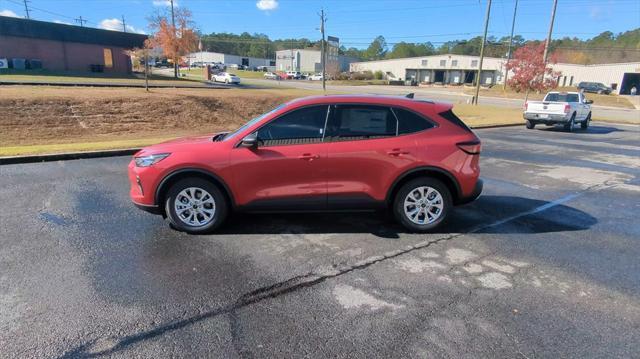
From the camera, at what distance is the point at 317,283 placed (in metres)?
3.73

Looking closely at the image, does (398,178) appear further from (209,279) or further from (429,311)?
(209,279)

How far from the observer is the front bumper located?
696 inches

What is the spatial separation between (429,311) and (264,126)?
2728mm

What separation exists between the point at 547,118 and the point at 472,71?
76882 millimetres

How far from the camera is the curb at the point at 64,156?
8605 mm

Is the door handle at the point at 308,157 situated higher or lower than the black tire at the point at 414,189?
higher

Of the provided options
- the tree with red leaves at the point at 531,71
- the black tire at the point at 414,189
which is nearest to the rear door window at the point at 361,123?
the black tire at the point at 414,189

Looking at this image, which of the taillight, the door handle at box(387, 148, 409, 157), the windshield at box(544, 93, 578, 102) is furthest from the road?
the door handle at box(387, 148, 409, 157)

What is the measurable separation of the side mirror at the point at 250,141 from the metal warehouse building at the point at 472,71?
225 ft

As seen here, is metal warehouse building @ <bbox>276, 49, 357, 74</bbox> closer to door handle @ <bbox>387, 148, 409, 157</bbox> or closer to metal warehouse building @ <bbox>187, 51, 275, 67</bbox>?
metal warehouse building @ <bbox>187, 51, 275, 67</bbox>

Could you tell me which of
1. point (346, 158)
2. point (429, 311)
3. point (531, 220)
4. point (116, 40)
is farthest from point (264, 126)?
point (116, 40)

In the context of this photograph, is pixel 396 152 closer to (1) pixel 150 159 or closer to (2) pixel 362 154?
(2) pixel 362 154

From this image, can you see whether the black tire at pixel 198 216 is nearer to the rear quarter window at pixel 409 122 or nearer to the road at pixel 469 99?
the rear quarter window at pixel 409 122

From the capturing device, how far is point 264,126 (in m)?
4.76
